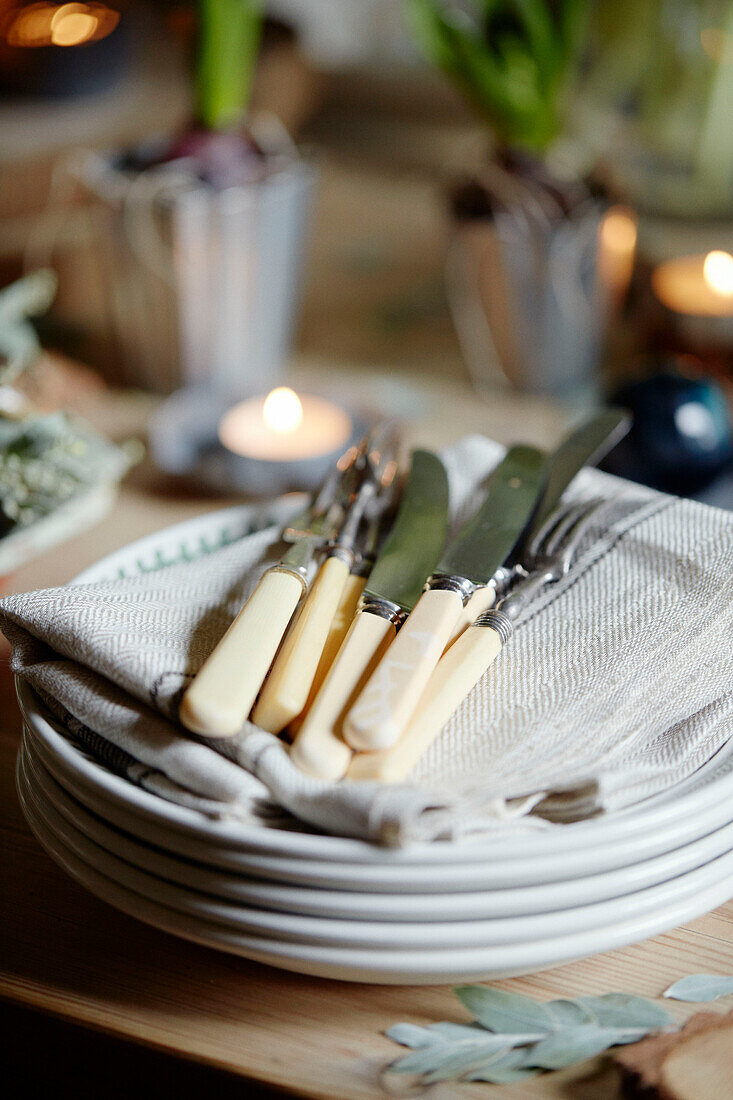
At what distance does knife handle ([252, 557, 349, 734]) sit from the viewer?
0.32 metres

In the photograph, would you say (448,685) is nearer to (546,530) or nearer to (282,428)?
(546,530)

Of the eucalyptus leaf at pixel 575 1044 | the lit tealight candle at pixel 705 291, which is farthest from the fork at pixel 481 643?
the lit tealight candle at pixel 705 291

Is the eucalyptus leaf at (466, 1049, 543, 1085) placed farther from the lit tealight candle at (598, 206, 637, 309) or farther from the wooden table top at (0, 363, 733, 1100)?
the lit tealight candle at (598, 206, 637, 309)

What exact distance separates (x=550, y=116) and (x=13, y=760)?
65cm

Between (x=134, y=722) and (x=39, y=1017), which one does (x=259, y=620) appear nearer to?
(x=134, y=722)

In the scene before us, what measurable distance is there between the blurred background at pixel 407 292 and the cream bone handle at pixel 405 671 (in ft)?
1.03

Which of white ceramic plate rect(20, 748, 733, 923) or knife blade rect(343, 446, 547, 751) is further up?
knife blade rect(343, 446, 547, 751)

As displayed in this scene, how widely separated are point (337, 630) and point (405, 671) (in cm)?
6

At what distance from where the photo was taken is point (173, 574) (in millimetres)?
425

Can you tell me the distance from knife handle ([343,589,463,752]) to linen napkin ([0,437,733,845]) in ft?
0.06

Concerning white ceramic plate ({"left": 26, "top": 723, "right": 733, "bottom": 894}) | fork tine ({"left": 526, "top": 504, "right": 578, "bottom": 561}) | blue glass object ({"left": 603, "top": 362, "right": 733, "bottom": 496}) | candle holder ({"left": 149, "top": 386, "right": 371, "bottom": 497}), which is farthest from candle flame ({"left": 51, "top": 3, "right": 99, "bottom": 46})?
white ceramic plate ({"left": 26, "top": 723, "right": 733, "bottom": 894})

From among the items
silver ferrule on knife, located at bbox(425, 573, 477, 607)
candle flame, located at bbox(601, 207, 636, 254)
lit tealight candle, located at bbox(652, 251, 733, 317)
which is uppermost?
candle flame, located at bbox(601, 207, 636, 254)

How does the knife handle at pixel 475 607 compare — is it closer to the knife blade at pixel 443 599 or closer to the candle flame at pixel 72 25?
the knife blade at pixel 443 599

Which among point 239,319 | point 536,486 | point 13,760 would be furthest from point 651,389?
point 13,760
